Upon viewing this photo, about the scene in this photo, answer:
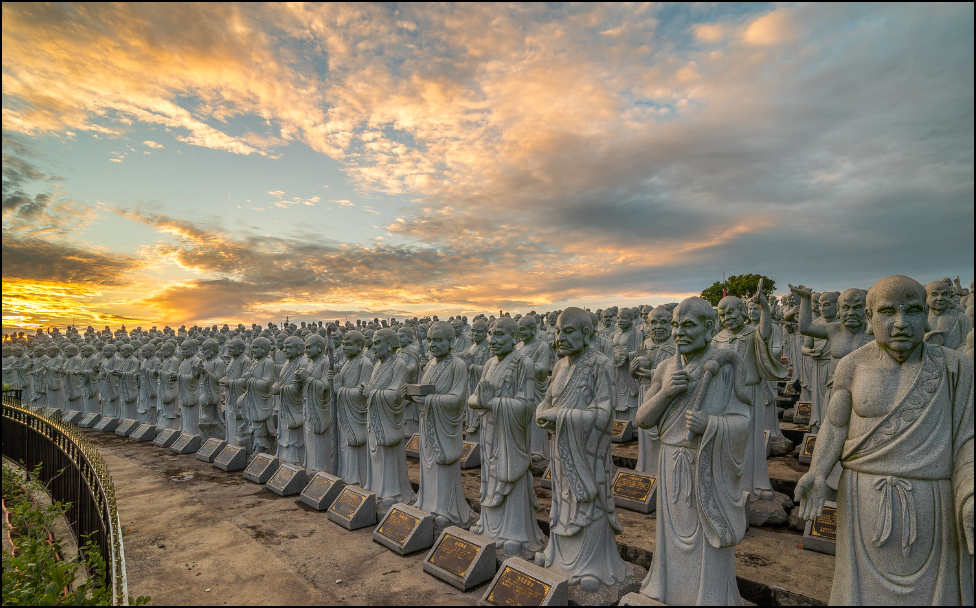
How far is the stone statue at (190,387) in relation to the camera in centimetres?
1552

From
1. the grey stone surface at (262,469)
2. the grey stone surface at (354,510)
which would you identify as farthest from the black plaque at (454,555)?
the grey stone surface at (262,469)

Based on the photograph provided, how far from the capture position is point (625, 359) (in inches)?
541

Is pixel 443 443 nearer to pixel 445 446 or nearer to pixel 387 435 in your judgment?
pixel 445 446

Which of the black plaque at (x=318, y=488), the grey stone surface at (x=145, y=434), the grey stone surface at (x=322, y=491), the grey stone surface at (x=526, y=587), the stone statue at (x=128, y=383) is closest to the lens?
the grey stone surface at (x=526, y=587)

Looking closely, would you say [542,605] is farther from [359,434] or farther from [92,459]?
[92,459]

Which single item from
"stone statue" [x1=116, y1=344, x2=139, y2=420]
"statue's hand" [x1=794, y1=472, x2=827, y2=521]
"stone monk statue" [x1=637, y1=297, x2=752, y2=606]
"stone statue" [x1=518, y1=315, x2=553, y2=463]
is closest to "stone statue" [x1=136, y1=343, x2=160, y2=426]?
"stone statue" [x1=116, y1=344, x2=139, y2=420]

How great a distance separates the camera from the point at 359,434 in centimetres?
1032

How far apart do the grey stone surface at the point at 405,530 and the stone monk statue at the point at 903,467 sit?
5563mm

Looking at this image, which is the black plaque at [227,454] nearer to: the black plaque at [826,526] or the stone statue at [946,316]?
the black plaque at [826,526]

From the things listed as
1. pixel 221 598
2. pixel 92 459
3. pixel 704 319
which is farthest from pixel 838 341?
pixel 92 459

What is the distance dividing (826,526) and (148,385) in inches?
849

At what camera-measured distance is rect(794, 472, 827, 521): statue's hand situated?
4.04 m

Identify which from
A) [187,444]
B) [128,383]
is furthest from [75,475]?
[128,383]

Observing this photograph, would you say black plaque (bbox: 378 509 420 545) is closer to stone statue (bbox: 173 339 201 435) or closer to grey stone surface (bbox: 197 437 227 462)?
grey stone surface (bbox: 197 437 227 462)
